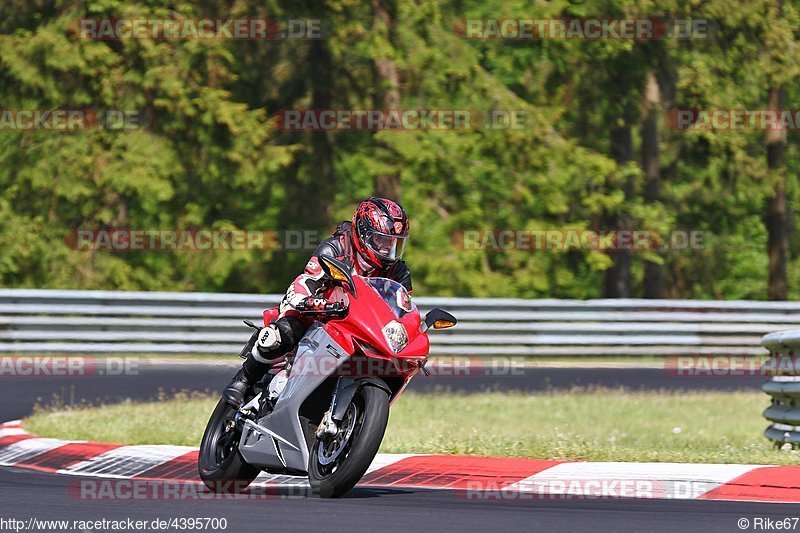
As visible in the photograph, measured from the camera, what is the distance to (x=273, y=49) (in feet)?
94.6

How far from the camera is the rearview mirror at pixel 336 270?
868 centimetres

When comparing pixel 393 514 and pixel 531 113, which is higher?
pixel 531 113

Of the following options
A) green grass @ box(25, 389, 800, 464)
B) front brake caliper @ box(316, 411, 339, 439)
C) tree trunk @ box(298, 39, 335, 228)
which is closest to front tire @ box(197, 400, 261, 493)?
front brake caliper @ box(316, 411, 339, 439)

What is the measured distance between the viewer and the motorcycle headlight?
845 cm

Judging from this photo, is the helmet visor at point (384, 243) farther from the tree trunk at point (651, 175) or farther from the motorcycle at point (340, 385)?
the tree trunk at point (651, 175)

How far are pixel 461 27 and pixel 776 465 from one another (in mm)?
19830

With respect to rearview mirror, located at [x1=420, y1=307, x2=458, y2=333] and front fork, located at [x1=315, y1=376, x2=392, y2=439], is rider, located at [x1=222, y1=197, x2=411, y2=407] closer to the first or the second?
rearview mirror, located at [x1=420, y1=307, x2=458, y2=333]

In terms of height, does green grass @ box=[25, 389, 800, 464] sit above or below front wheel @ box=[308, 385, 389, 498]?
below

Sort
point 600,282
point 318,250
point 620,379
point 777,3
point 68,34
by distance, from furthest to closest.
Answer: point 600,282 < point 777,3 < point 68,34 < point 620,379 < point 318,250

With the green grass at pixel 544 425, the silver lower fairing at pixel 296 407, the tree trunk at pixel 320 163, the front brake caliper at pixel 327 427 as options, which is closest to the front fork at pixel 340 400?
the front brake caliper at pixel 327 427

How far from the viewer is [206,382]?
1938 centimetres

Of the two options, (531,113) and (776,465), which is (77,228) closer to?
(531,113)

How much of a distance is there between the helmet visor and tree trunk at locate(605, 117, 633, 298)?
22945 mm

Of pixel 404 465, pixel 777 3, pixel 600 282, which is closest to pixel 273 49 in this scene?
pixel 777 3
